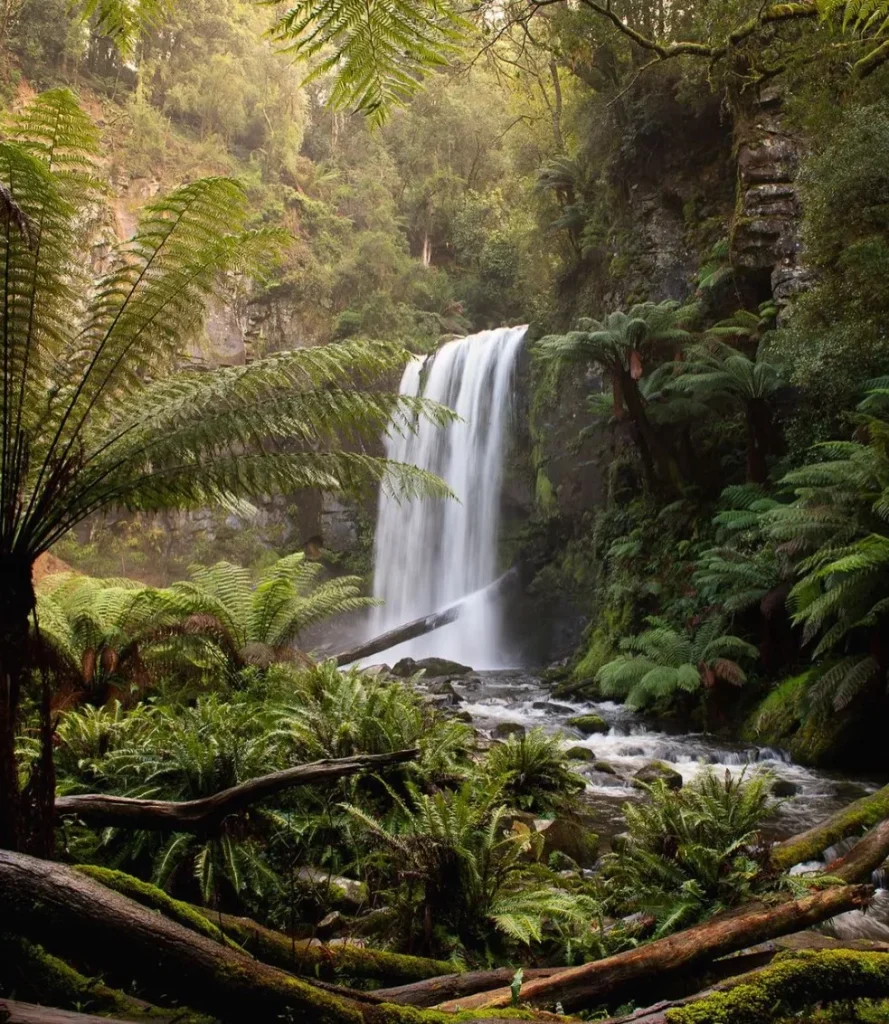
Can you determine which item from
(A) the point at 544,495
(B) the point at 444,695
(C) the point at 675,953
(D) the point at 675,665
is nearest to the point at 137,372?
(C) the point at 675,953

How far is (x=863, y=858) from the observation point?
2.57 meters

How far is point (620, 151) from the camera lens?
44.4 ft

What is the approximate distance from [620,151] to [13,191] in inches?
537

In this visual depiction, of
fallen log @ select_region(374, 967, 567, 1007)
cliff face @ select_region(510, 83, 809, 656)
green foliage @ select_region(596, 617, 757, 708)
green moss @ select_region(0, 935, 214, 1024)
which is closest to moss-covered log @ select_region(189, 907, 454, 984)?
fallen log @ select_region(374, 967, 567, 1007)

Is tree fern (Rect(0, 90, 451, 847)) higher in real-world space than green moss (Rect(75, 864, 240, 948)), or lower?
higher

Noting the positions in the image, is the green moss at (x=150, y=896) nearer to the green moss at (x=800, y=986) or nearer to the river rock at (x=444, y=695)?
the green moss at (x=800, y=986)

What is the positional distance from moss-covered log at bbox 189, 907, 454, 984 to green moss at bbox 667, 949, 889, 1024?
1.03 meters

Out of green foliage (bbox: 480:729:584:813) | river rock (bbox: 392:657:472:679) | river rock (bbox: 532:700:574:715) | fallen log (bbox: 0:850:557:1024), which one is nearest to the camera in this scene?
fallen log (bbox: 0:850:557:1024)

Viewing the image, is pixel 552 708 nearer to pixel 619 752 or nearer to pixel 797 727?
pixel 619 752

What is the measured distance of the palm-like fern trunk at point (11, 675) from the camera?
6.06ft

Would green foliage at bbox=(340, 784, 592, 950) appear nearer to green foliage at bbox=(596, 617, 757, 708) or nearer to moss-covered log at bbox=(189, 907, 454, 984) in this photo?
Result: moss-covered log at bbox=(189, 907, 454, 984)

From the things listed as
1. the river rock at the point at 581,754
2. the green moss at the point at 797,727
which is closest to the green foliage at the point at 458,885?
the river rock at the point at 581,754

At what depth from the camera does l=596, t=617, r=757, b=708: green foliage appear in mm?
7359

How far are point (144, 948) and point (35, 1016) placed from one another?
23 cm
